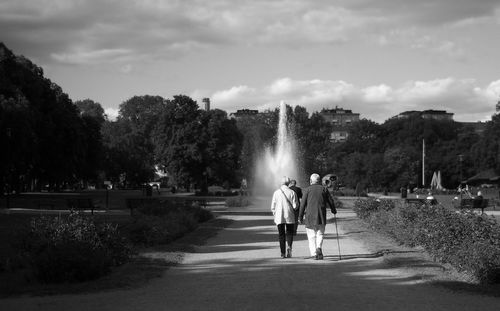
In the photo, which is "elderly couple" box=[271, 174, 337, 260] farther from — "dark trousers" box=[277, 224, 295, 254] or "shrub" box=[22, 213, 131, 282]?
"shrub" box=[22, 213, 131, 282]

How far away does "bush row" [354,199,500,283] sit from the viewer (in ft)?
35.9

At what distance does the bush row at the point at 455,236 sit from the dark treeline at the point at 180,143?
26.6m

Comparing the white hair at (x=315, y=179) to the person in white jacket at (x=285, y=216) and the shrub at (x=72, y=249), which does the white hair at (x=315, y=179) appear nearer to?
the person in white jacket at (x=285, y=216)

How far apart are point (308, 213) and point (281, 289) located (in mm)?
4424

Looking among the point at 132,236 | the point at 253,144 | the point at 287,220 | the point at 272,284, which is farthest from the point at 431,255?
the point at 253,144

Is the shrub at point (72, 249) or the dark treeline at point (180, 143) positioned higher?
the dark treeline at point (180, 143)

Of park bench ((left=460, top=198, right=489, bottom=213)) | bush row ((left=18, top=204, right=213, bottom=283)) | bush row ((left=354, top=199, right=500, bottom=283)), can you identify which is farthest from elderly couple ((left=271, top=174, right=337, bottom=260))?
park bench ((left=460, top=198, right=489, bottom=213))

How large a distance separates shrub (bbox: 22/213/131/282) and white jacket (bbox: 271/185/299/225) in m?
3.42

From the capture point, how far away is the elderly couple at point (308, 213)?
1452 centimetres

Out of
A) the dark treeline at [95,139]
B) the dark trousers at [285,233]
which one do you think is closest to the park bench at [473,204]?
the dark trousers at [285,233]

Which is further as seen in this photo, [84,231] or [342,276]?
[84,231]

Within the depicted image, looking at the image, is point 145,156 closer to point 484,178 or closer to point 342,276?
point 484,178

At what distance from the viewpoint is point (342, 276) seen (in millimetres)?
11844

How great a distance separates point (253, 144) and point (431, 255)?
2710 inches
